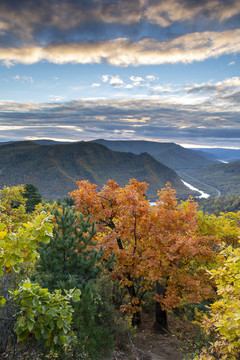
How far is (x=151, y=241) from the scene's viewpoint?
514 inches

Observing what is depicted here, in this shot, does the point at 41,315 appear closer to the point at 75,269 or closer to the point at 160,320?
the point at 75,269

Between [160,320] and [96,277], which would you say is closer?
[96,277]

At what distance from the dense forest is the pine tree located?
40mm

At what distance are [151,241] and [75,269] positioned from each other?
4.63 m

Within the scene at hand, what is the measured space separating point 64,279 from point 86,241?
6.17 ft

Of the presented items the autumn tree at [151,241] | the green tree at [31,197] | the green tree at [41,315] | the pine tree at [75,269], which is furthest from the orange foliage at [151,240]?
the green tree at [31,197]

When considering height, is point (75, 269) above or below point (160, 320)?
above

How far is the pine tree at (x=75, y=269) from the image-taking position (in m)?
8.39

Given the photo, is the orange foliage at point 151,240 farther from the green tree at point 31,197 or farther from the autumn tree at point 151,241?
the green tree at point 31,197

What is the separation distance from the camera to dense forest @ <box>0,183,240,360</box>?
4.08m

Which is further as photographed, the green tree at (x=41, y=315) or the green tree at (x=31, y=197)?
the green tree at (x=31, y=197)

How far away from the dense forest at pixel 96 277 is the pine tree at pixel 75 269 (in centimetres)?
4

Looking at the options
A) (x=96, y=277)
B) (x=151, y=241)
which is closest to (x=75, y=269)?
(x=96, y=277)

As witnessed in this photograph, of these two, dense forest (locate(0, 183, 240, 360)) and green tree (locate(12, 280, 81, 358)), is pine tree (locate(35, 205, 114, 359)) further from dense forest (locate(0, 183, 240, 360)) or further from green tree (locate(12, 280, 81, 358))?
green tree (locate(12, 280, 81, 358))
